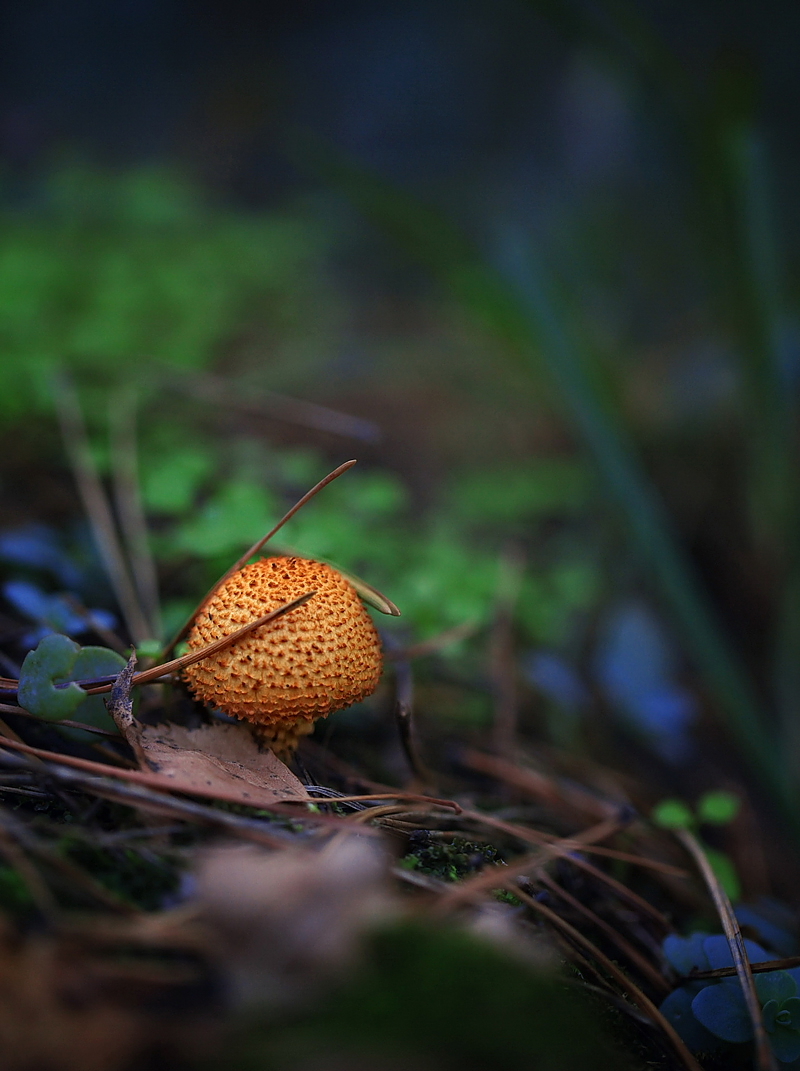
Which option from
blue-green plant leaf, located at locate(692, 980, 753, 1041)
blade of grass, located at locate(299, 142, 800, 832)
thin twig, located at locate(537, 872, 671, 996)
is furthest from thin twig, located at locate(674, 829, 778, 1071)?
blade of grass, located at locate(299, 142, 800, 832)

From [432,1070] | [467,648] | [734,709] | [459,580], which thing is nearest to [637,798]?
[734,709]

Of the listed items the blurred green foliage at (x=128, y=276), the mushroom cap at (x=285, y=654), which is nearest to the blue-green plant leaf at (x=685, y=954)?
the mushroom cap at (x=285, y=654)

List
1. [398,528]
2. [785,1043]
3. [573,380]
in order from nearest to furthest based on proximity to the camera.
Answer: [785,1043] < [573,380] < [398,528]

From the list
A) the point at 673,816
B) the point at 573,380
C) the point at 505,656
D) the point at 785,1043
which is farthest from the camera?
the point at 573,380

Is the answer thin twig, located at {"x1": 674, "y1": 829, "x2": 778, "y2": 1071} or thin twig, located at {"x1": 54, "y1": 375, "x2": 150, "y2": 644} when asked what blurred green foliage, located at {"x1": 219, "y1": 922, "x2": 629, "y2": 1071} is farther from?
thin twig, located at {"x1": 54, "y1": 375, "x2": 150, "y2": 644}

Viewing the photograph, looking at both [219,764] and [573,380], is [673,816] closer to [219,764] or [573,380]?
[219,764]

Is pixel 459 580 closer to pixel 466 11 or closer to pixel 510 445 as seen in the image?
pixel 510 445

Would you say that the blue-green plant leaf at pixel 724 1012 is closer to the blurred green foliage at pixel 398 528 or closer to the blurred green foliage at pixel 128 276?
the blurred green foliage at pixel 398 528

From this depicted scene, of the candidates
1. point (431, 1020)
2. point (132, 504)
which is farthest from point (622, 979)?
point (132, 504)
